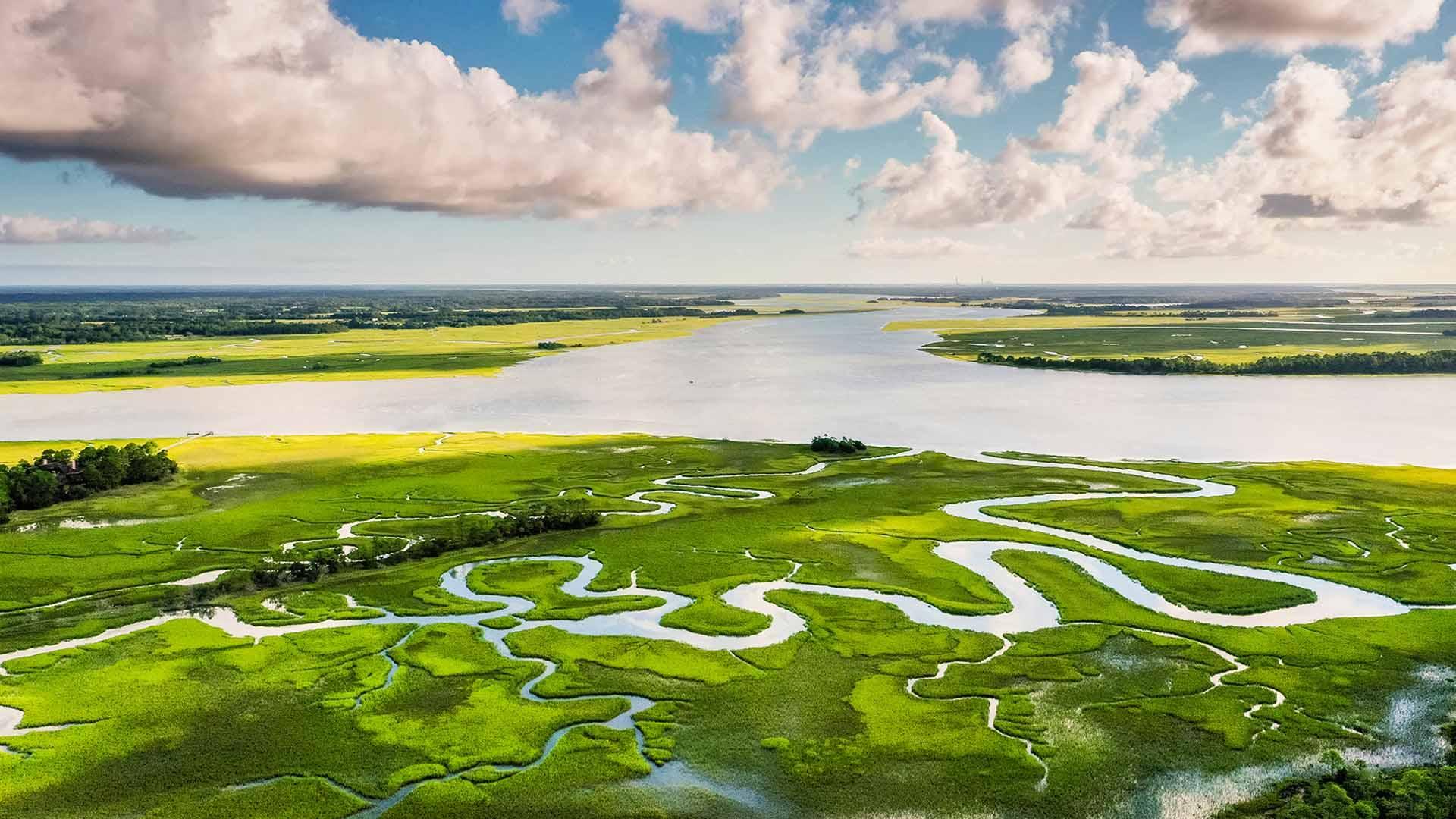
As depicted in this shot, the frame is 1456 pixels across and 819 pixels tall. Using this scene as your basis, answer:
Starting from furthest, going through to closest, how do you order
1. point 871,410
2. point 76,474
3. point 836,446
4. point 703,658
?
point 871,410
point 836,446
point 76,474
point 703,658

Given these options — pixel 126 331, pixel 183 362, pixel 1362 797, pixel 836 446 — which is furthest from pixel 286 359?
pixel 1362 797

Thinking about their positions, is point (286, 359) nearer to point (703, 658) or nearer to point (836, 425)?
point (836, 425)

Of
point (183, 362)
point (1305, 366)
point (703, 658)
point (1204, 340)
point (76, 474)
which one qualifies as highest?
point (1204, 340)

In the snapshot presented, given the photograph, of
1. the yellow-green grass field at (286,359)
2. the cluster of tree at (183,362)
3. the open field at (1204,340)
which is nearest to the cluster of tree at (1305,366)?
the open field at (1204,340)

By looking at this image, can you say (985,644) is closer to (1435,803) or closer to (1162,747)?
(1162,747)

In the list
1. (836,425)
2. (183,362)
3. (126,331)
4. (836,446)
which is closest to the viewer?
(836,446)

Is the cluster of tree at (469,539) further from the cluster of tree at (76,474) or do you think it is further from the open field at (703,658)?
the cluster of tree at (76,474)

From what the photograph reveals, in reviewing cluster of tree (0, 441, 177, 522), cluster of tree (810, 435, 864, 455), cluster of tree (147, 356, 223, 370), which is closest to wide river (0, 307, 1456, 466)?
cluster of tree (810, 435, 864, 455)
